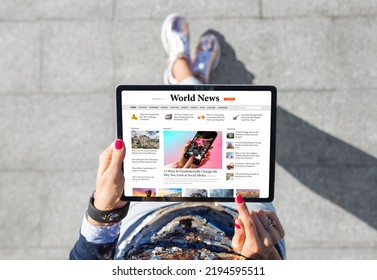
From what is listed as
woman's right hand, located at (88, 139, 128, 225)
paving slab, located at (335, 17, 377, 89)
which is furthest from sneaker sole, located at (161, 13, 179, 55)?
woman's right hand, located at (88, 139, 128, 225)

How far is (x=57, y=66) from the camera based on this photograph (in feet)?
12.1

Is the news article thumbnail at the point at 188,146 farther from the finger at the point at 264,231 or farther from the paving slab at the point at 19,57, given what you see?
the paving slab at the point at 19,57

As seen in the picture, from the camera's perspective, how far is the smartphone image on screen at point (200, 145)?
210 cm

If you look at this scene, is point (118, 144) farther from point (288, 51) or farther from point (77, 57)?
point (288, 51)

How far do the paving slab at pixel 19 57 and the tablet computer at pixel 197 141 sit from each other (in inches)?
76.0

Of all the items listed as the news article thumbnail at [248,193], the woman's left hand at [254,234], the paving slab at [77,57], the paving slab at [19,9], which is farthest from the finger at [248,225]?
the paving slab at [19,9]

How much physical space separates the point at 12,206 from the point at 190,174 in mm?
2142

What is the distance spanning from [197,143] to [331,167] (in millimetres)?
1869

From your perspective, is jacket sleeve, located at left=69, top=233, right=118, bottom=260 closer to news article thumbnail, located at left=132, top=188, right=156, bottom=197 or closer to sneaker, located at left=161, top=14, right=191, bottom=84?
news article thumbnail, located at left=132, top=188, right=156, bottom=197

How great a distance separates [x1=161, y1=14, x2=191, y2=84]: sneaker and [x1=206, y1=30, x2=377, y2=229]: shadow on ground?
0.60 metres

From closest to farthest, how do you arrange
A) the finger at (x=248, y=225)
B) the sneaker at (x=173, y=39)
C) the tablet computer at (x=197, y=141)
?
1. the finger at (x=248, y=225)
2. the tablet computer at (x=197, y=141)
3. the sneaker at (x=173, y=39)

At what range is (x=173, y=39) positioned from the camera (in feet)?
11.6

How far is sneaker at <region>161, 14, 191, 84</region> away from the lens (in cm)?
354
